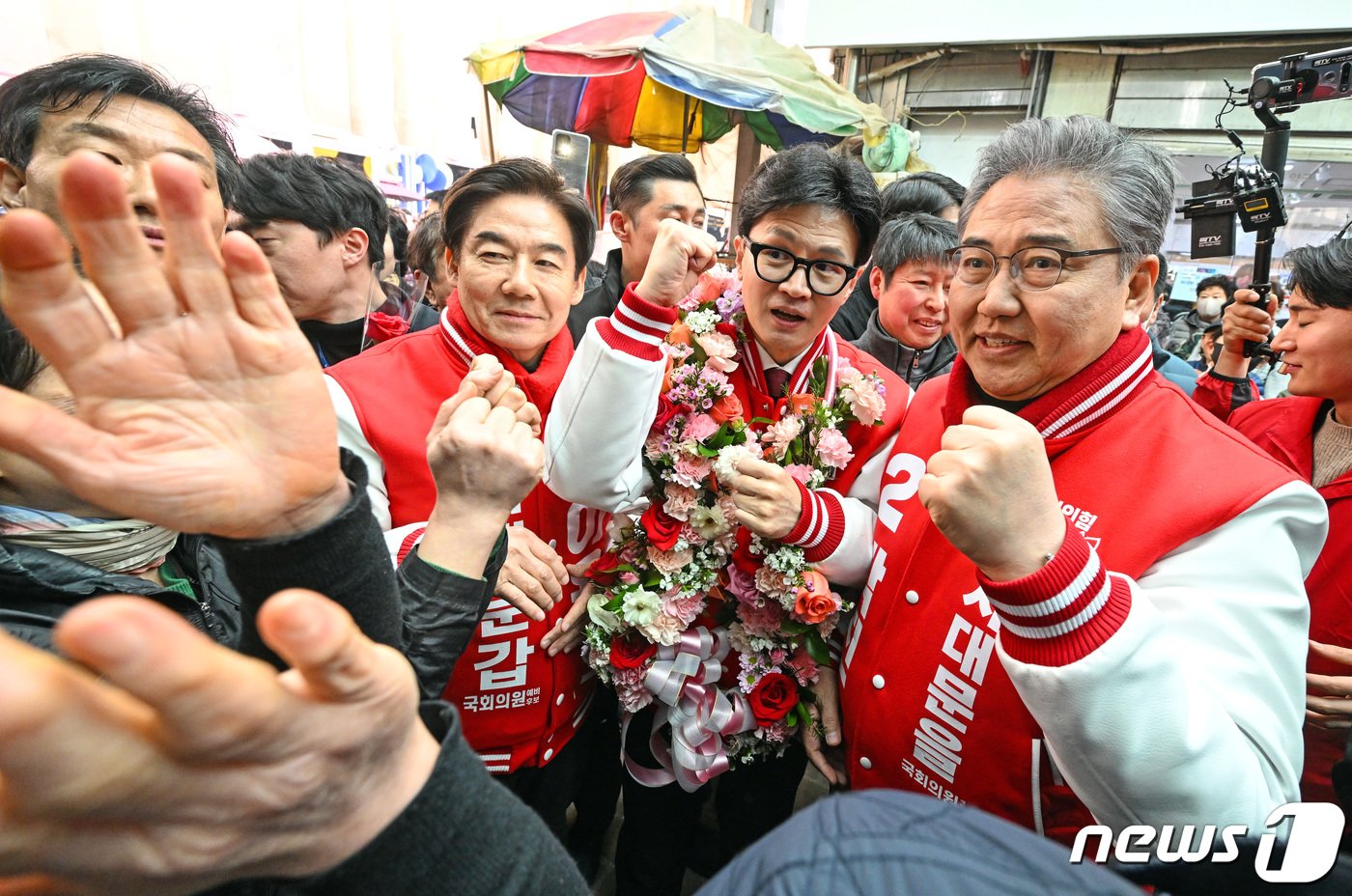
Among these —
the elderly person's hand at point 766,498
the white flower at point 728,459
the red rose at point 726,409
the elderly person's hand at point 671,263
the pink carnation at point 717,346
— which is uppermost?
the elderly person's hand at point 671,263

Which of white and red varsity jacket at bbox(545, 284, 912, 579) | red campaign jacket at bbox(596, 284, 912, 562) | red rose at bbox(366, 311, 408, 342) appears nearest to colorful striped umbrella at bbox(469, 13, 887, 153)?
red rose at bbox(366, 311, 408, 342)

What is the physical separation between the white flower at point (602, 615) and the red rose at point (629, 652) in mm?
58

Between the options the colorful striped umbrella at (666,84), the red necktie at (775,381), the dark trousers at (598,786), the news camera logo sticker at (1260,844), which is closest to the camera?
the news camera logo sticker at (1260,844)

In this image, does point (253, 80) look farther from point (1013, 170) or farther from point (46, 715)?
point (46, 715)

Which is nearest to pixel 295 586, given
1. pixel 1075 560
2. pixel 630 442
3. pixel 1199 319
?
pixel 630 442

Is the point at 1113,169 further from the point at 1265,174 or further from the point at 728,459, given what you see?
the point at 1265,174

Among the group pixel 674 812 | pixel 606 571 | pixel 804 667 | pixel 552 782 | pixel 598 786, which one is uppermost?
pixel 606 571

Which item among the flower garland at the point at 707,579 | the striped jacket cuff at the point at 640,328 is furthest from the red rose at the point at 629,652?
the striped jacket cuff at the point at 640,328

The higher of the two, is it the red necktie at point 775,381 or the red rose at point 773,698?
the red necktie at point 775,381

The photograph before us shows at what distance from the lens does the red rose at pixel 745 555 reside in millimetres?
1852

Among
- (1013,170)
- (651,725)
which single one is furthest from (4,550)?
(1013,170)

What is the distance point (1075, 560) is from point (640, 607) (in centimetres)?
107

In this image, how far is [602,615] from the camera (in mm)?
1779

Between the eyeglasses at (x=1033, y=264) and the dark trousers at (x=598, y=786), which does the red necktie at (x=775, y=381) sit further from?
the dark trousers at (x=598, y=786)
